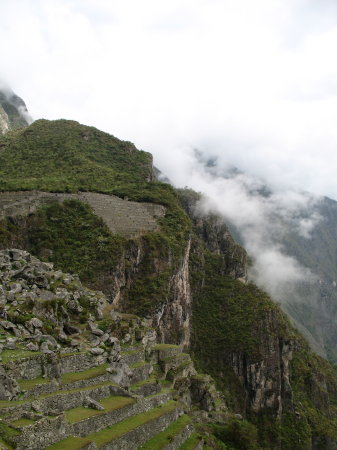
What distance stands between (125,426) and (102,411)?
1225 mm

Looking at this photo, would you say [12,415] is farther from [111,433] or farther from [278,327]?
[278,327]

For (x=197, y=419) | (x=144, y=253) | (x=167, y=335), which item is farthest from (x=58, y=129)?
(x=197, y=419)

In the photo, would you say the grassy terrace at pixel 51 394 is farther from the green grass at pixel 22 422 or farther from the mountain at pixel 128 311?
the green grass at pixel 22 422

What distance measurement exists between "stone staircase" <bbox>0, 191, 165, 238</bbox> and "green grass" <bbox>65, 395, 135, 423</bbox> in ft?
114

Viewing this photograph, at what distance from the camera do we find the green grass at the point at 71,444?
1380 centimetres

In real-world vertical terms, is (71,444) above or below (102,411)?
below

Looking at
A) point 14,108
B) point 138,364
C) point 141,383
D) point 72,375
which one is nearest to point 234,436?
point 138,364

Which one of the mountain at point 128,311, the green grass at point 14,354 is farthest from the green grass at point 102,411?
the green grass at point 14,354

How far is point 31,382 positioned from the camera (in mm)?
17094

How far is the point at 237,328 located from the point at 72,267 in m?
32.4

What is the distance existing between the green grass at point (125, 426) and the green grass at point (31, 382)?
2.55 meters

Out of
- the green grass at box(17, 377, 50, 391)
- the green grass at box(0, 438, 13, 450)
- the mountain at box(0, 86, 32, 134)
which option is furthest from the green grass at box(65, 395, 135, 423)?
the mountain at box(0, 86, 32, 134)

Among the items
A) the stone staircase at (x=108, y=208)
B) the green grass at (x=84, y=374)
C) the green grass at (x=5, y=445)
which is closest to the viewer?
the green grass at (x=5, y=445)

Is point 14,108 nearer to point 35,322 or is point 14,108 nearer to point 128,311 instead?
point 128,311
